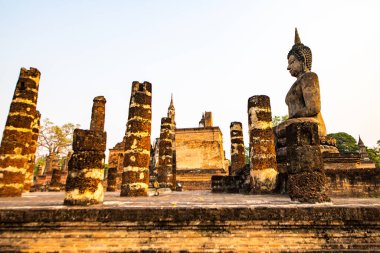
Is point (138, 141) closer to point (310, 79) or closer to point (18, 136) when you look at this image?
point (18, 136)

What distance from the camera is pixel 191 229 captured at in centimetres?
327

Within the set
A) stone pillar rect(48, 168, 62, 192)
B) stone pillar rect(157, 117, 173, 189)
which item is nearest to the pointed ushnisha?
stone pillar rect(157, 117, 173, 189)

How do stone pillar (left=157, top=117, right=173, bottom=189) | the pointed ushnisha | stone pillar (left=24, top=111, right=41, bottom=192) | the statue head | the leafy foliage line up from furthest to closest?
the leafy foliage → stone pillar (left=157, top=117, right=173, bottom=189) → stone pillar (left=24, top=111, right=41, bottom=192) → the pointed ushnisha → the statue head

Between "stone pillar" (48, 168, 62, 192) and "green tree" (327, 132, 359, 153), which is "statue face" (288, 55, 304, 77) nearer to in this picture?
"stone pillar" (48, 168, 62, 192)

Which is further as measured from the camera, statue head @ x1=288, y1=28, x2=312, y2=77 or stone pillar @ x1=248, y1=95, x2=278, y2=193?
statue head @ x1=288, y1=28, x2=312, y2=77

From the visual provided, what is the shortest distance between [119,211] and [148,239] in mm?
516

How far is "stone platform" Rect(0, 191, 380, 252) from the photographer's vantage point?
314 cm

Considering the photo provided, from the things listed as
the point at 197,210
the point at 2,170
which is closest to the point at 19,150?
the point at 2,170

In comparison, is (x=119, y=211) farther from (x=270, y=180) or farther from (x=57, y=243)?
(x=270, y=180)

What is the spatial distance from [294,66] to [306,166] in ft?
24.5

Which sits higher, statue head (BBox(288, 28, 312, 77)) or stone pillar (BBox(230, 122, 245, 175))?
statue head (BBox(288, 28, 312, 77))

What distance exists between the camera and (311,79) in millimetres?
9461

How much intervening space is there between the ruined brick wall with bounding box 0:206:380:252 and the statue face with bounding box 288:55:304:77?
8.54 m

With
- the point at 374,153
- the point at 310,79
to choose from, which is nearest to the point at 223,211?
the point at 310,79
